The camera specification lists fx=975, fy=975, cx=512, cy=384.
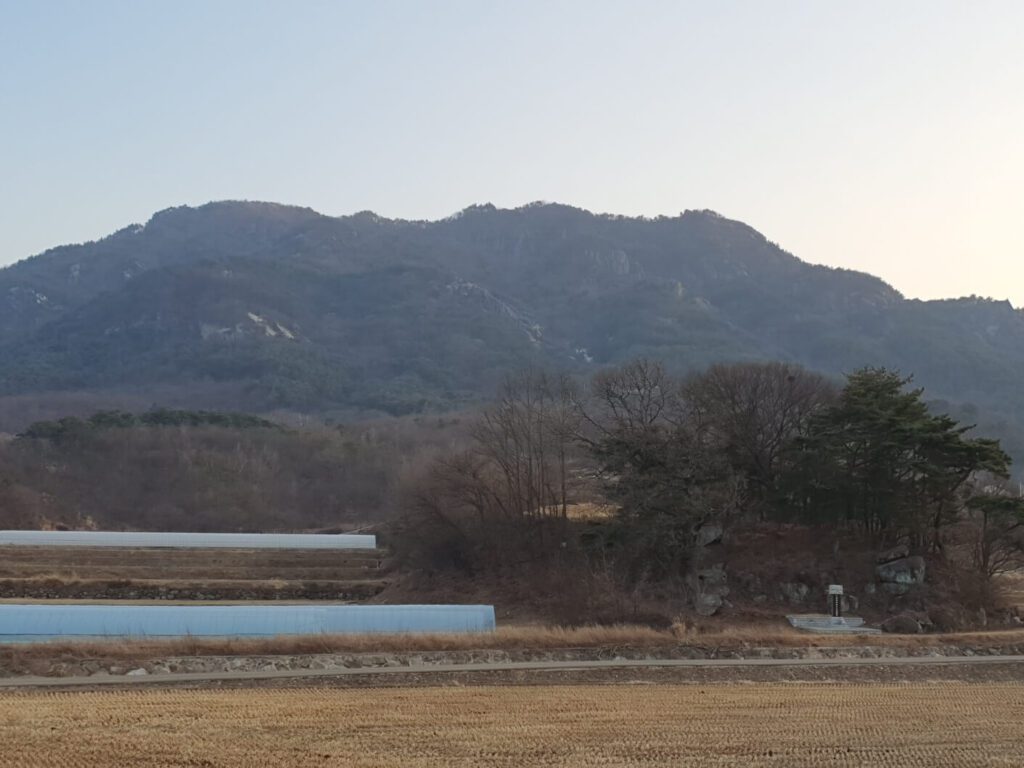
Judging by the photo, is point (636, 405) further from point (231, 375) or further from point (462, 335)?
point (462, 335)

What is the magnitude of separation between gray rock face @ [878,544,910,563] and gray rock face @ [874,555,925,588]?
32cm

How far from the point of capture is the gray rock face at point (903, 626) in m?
32.8

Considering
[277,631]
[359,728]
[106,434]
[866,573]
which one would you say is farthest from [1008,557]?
[106,434]

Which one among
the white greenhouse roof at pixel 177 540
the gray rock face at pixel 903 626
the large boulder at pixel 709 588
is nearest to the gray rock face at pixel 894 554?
the gray rock face at pixel 903 626

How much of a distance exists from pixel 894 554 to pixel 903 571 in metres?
1.21

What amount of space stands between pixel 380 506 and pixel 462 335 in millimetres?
102066

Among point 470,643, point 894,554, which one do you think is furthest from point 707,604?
point 470,643

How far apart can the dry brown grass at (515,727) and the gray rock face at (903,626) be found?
10.6 meters

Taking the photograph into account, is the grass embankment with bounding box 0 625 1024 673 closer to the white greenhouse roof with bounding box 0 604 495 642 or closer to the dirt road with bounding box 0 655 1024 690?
the dirt road with bounding box 0 655 1024 690

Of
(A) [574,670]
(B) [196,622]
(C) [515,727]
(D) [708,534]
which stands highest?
(D) [708,534]

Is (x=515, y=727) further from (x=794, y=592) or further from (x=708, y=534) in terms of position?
(x=708, y=534)

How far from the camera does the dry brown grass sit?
1460cm

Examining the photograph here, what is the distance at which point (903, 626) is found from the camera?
33.0m

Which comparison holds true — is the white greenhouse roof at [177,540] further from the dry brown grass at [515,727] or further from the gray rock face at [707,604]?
the dry brown grass at [515,727]
